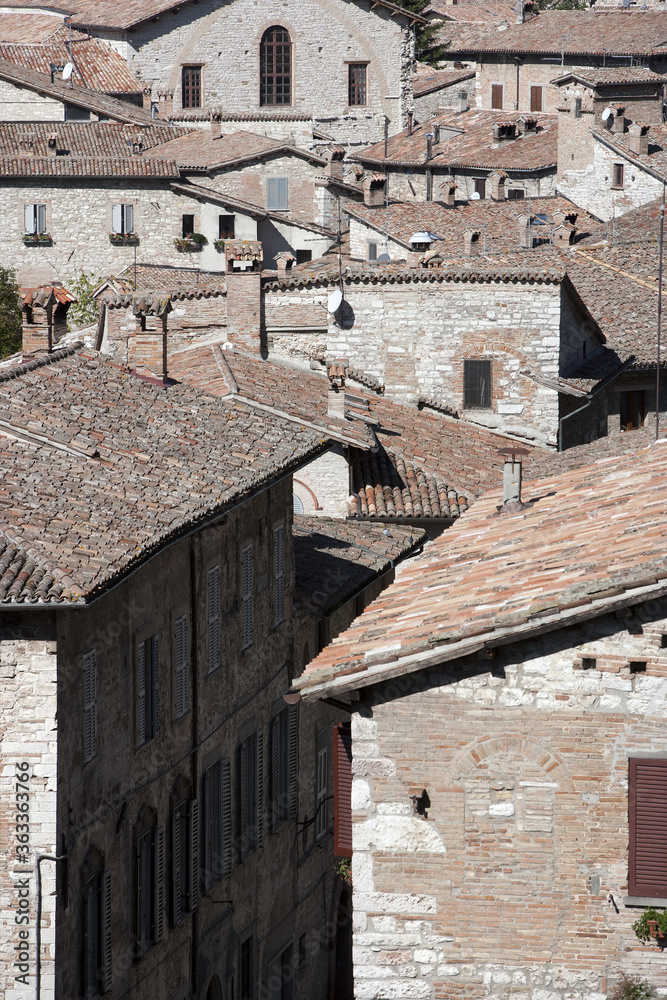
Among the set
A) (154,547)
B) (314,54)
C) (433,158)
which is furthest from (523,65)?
(154,547)

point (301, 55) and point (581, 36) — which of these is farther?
point (581, 36)

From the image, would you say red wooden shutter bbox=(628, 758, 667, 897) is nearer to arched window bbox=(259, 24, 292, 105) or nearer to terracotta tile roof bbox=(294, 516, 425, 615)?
terracotta tile roof bbox=(294, 516, 425, 615)

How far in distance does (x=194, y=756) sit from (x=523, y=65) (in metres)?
66.0

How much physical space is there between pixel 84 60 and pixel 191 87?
182 inches

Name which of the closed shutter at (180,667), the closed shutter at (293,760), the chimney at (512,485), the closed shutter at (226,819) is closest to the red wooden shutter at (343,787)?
the chimney at (512,485)

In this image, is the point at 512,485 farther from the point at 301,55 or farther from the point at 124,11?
the point at 124,11

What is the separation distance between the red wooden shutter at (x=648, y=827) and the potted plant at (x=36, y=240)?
168 feet

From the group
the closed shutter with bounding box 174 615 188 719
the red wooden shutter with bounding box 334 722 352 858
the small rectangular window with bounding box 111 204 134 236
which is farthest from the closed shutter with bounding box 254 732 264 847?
the small rectangular window with bounding box 111 204 134 236

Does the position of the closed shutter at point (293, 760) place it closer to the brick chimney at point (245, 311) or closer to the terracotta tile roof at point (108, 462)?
the terracotta tile roof at point (108, 462)

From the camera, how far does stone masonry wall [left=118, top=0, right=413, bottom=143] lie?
7544 centimetres

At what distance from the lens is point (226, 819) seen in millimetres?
20344

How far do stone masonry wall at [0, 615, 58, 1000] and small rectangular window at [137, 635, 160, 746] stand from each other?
2.26 metres

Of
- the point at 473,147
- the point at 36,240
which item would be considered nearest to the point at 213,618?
the point at 36,240

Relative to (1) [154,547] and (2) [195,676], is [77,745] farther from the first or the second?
(2) [195,676]
